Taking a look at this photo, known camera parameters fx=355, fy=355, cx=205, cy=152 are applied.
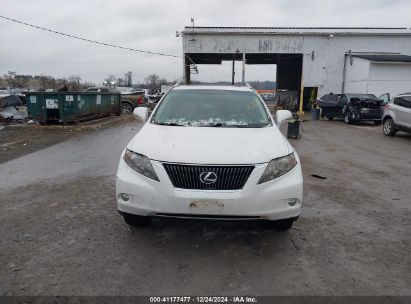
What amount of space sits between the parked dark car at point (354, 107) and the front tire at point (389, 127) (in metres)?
4.65

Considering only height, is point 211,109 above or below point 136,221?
above

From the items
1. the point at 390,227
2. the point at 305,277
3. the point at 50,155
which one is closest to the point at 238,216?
the point at 305,277

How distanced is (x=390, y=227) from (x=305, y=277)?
1.83 metres

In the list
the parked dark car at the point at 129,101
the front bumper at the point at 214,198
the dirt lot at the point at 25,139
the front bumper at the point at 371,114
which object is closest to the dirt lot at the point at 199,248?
the front bumper at the point at 214,198

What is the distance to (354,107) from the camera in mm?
19312

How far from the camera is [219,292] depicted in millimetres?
2973

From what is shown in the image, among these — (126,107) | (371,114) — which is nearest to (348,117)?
(371,114)

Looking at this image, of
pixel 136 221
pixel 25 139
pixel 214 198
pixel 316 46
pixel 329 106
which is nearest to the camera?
pixel 214 198

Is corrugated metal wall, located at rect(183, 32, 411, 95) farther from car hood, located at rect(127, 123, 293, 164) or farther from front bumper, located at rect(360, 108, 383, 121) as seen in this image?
car hood, located at rect(127, 123, 293, 164)

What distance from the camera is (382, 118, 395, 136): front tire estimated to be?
13961mm

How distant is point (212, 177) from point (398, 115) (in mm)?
12509

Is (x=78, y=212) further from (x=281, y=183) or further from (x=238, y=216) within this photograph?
(x=281, y=183)

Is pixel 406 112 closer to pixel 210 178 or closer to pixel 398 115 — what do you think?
pixel 398 115

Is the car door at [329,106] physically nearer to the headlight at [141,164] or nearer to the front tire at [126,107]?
the front tire at [126,107]
